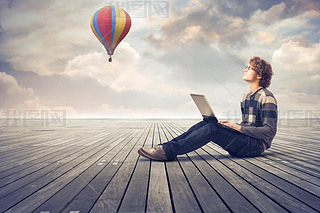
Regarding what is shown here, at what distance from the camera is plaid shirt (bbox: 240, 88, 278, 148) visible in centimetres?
220

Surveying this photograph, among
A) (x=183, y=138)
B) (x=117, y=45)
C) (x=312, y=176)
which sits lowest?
(x=312, y=176)

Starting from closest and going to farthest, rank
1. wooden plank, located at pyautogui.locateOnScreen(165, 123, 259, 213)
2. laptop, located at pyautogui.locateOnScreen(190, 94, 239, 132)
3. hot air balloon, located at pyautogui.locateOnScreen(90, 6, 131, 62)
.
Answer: wooden plank, located at pyautogui.locateOnScreen(165, 123, 259, 213), laptop, located at pyautogui.locateOnScreen(190, 94, 239, 132), hot air balloon, located at pyautogui.locateOnScreen(90, 6, 131, 62)

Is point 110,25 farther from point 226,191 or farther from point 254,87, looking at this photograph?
point 226,191

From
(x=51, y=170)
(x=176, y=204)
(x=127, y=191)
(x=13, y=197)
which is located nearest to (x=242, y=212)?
(x=176, y=204)

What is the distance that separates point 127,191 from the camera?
1.53m

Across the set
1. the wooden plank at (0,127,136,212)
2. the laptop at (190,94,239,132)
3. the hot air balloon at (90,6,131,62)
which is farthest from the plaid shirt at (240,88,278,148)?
the hot air balloon at (90,6,131,62)

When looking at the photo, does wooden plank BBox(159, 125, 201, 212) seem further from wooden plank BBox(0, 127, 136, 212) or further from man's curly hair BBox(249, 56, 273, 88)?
man's curly hair BBox(249, 56, 273, 88)

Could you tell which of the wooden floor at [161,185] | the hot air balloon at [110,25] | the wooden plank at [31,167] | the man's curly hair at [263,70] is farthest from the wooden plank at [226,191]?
the hot air balloon at [110,25]

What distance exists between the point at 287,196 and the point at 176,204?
757mm

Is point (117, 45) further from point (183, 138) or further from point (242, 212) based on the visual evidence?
point (242, 212)

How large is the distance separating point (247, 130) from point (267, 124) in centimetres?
21

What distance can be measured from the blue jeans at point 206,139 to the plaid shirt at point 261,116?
0.41 feet

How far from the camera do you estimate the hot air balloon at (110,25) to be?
8.62m

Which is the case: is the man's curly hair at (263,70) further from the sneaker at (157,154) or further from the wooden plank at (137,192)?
the wooden plank at (137,192)
